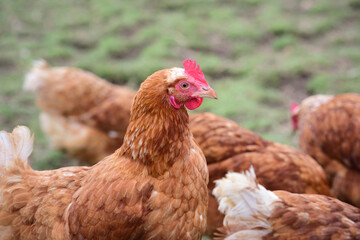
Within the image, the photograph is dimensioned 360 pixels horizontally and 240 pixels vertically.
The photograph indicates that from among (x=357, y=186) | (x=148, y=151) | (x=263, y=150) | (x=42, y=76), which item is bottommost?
(x=357, y=186)

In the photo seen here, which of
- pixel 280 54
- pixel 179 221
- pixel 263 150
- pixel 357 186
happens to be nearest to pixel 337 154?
pixel 357 186

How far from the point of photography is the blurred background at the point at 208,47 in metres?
5.21

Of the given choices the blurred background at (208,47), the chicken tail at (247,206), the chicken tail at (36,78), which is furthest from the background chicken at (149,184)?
the chicken tail at (36,78)

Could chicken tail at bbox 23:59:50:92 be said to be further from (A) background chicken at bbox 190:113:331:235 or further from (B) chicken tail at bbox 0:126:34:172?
(A) background chicken at bbox 190:113:331:235

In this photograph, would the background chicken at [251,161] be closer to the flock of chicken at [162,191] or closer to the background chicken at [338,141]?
the flock of chicken at [162,191]

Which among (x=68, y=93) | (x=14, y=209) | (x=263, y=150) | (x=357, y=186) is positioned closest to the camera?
(x=14, y=209)

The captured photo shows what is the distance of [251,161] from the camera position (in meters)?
2.99

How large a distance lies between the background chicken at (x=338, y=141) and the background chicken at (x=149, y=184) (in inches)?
69.9

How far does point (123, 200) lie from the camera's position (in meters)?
2.21

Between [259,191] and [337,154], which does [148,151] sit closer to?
[259,191]

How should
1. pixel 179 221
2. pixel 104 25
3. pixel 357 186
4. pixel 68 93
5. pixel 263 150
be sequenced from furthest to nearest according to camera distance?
1. pixel 104 25
2. pixel 68 93
3. pixel 357 186
4. pixel 263 150
5. pixel 179 221

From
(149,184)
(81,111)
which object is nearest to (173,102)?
(149,184)

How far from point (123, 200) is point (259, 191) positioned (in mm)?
837

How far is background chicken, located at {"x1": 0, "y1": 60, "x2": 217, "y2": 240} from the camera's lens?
A: 216 cm
